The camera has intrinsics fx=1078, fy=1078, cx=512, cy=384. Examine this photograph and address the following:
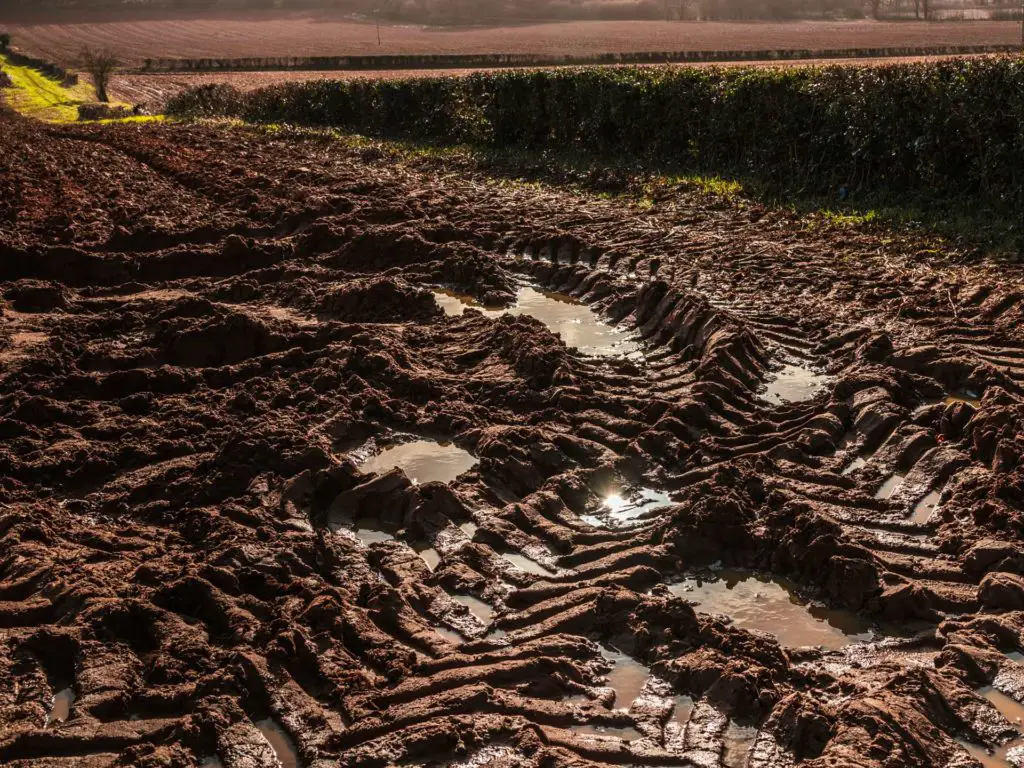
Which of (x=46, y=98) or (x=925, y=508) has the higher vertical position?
(x=46, y=98)

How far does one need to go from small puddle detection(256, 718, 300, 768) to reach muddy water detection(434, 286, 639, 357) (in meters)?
5.90

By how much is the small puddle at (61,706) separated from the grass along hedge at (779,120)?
42.6 ft

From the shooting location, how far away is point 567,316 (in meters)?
12.1

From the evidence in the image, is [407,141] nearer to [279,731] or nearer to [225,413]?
[225,413]

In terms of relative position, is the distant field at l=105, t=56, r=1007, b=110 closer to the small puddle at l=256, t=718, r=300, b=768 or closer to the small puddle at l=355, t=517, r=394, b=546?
the small puddle at l=355, t=517, r=394, b=546

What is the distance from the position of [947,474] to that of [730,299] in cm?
452

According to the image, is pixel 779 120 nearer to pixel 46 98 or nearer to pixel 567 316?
pixel 567 316

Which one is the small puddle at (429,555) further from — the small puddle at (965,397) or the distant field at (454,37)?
the distant field at (454,37)

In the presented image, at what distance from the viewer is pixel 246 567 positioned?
6.76 meters

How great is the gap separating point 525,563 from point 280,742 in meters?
2.09

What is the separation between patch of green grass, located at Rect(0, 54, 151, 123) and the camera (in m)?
31.0

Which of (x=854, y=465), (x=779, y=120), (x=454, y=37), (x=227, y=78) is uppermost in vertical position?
(x=454, y=37)

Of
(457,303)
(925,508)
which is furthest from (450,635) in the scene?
(457,303)

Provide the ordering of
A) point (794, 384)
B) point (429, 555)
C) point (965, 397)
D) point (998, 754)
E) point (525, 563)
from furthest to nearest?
point (794, 384) → point (965, 397) → point (429, 555) → point (525, 563) → point (998, 754)
